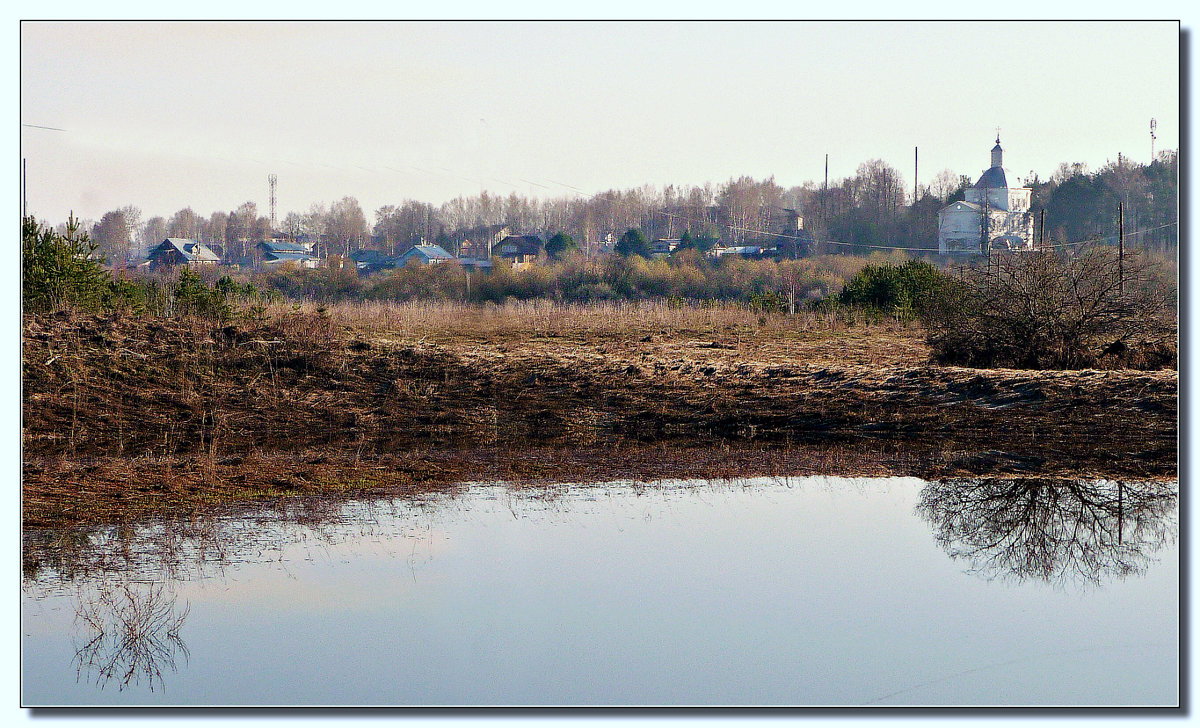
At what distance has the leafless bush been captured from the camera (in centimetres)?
1692

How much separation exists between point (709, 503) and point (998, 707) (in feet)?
15.9

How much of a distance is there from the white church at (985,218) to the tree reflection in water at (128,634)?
83.0ft

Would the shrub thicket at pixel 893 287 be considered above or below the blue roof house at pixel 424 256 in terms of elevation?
below

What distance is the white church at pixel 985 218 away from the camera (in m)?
31.7

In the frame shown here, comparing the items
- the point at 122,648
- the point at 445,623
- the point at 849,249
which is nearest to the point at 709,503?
the point at 445,623

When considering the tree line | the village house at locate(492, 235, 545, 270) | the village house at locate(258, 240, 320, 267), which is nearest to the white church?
the tree line

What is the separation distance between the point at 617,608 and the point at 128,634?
3118 millimetres

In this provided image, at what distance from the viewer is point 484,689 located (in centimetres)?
599

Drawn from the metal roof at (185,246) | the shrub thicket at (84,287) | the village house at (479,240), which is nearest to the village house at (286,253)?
the village house at (479,240)

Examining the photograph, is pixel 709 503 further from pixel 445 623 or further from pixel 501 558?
pixel 445 623

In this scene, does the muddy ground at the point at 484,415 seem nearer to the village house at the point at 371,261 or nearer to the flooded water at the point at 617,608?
the flooded water at the point at 617,608

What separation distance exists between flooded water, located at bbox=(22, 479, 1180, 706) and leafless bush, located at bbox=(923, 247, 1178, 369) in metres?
7.39

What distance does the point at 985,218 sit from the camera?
34625 mm

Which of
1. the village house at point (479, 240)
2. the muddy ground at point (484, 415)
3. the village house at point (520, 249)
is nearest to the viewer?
the muddy ground at point (484, 415)
